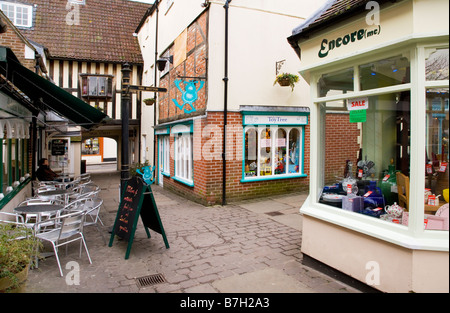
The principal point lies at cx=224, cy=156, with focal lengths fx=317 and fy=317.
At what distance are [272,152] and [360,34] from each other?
5787 millimetres

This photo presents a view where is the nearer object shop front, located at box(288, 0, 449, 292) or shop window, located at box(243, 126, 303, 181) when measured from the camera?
shop front, located at box(288, 0, 449, 292)

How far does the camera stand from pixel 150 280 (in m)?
4.07

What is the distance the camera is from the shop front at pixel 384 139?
304cm

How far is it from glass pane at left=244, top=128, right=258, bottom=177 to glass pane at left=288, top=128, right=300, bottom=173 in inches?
48.3

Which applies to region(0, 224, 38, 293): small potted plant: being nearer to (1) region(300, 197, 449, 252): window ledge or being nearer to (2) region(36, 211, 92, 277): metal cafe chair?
(2) region(36, 211, 92, 277): metal cafe chair

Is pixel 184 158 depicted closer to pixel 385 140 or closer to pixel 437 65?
pixel 385 140

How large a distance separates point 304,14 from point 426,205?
8.02m

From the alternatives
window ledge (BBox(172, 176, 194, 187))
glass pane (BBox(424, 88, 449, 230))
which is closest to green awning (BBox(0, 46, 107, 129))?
window ledge (BBox(172, 176, 194, 187))

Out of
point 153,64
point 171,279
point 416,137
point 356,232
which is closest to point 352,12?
point 416,137

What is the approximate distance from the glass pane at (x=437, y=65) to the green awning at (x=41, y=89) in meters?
5.04

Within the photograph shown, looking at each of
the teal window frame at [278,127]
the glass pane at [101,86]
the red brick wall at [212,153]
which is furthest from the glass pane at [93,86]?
the teal window frame at [278,127]

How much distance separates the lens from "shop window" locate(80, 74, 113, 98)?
15601 millimetres

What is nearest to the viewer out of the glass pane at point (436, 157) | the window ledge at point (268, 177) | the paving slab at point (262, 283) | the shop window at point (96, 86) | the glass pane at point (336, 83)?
A: the glass pane at point (436, 157)

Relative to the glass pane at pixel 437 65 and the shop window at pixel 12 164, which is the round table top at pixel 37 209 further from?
the glass pane at pixel 437 65
